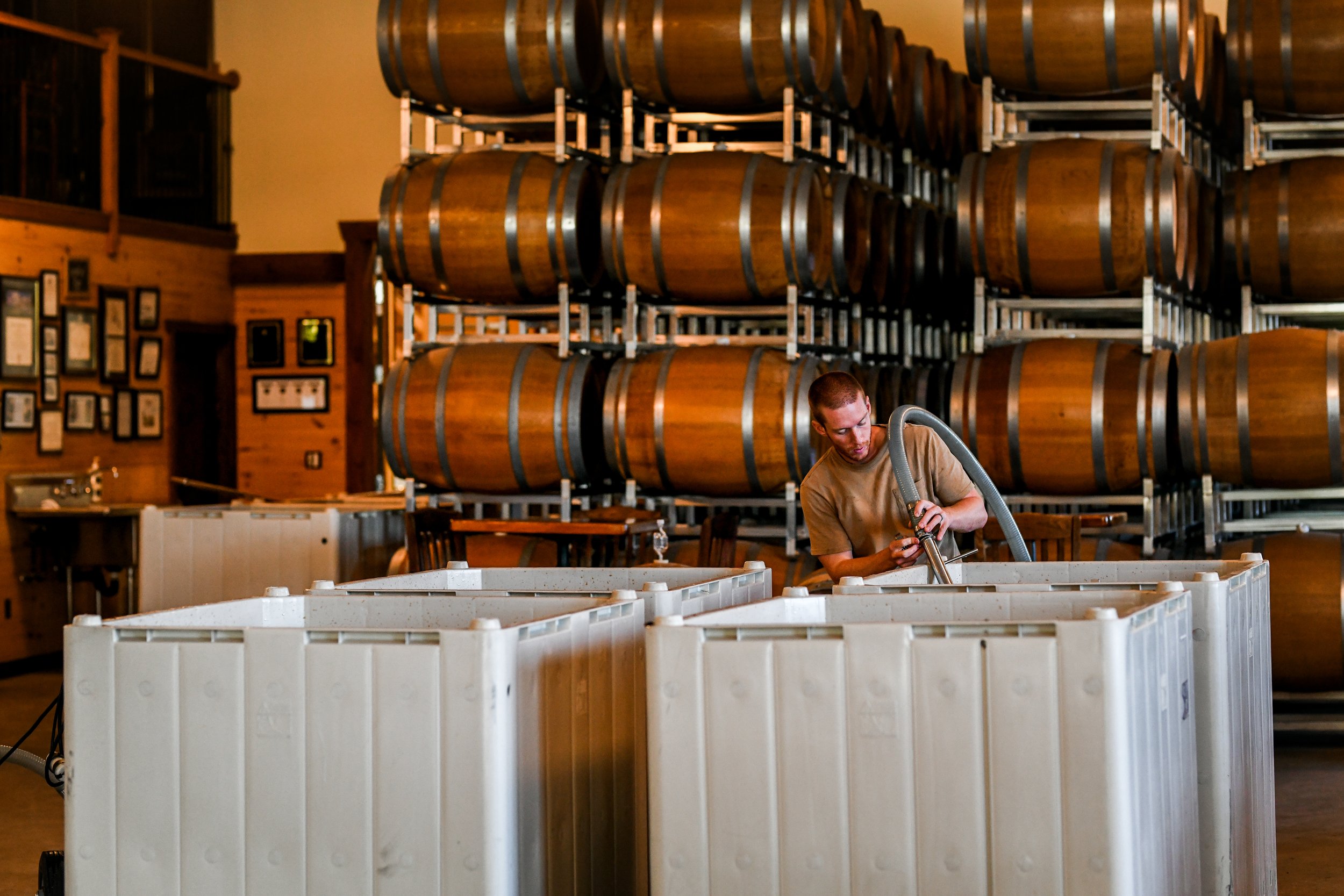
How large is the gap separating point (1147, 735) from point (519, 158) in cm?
521

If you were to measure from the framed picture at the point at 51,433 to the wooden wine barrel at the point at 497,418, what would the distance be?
3807 mm

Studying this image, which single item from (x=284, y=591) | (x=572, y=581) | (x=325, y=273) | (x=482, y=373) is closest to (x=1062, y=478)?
(x=482, y=373)

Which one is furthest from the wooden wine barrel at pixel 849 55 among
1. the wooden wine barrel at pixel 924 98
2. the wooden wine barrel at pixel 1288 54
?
the wooden wine barrel at pixel 1288 54

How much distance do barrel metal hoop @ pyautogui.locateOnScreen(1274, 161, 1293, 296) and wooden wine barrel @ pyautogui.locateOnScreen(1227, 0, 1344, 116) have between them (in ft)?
0.99

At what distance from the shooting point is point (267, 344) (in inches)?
472

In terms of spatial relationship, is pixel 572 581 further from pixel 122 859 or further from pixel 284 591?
pixel 122 859

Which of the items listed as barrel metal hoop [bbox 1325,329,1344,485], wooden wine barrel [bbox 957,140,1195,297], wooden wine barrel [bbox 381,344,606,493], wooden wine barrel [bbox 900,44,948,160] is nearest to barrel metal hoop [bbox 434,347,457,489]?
wooden wine barrel [bbox 381,344,606,493]

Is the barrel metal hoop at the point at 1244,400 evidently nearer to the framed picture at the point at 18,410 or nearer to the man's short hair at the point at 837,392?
the man's short hair at the point at 837,392

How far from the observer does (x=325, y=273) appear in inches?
464

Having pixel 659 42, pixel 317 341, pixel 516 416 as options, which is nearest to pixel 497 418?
pixel 516 416

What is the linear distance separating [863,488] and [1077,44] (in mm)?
3185

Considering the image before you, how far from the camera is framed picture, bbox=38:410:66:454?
32.7 ft

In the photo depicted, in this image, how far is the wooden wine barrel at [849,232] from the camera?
7039 mm

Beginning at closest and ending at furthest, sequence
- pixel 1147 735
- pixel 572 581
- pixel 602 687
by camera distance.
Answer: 1. pixel 1147 735
2. pixel 602 687
3. pixel 572 581
